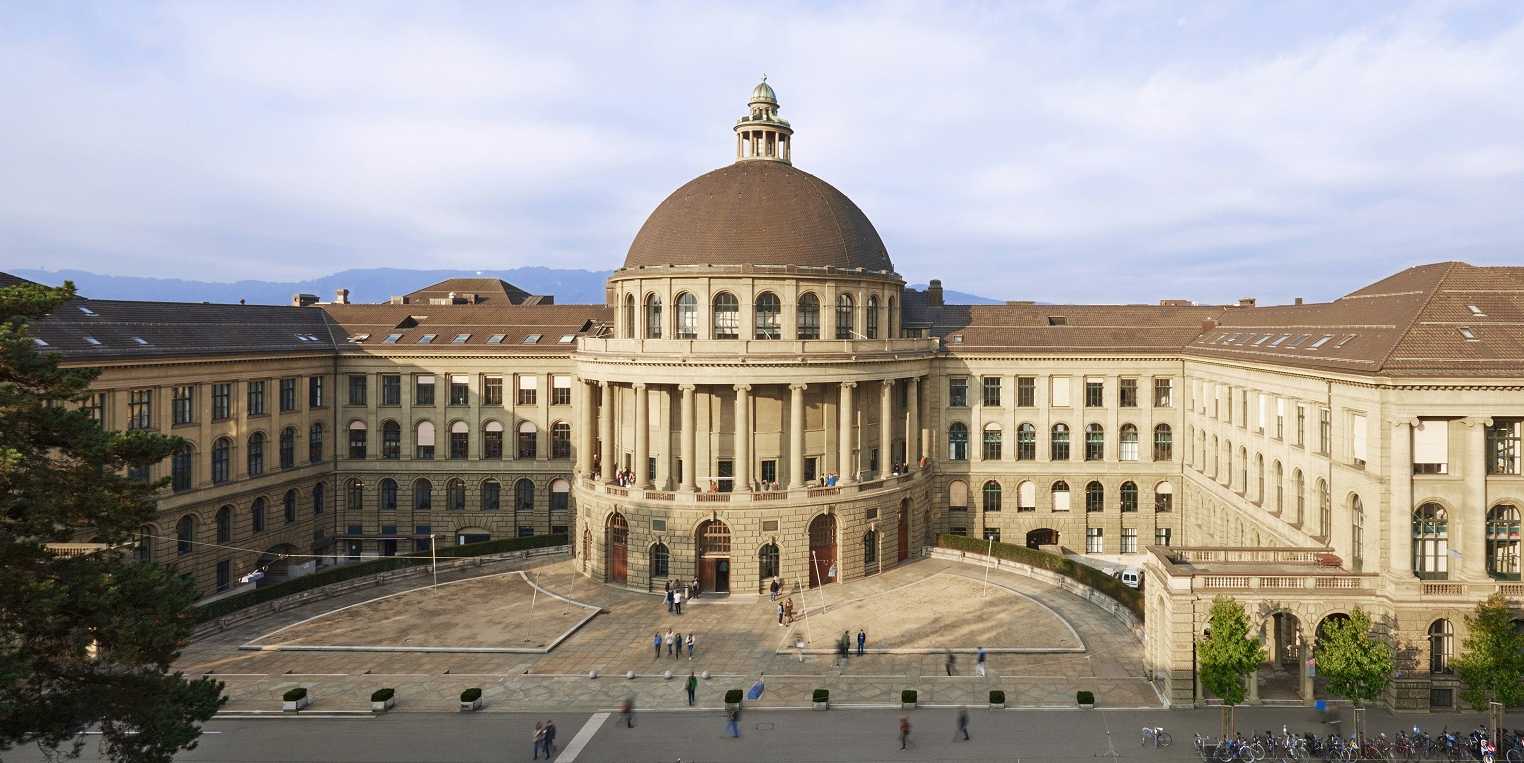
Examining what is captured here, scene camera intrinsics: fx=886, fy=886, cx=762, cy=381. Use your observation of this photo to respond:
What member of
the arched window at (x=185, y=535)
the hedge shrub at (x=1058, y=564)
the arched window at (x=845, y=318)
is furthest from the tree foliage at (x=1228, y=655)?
the arched window at (x=185, y=535)

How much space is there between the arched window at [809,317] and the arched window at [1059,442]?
24.0 m

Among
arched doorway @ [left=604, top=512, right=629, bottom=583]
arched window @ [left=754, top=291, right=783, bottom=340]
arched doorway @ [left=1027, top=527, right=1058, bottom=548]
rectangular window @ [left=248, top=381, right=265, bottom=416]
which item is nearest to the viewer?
arched window @ [left=754, top=291, right=783, bottom=340]

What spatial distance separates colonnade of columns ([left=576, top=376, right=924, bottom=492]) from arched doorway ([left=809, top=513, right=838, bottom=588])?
2928 millimetres

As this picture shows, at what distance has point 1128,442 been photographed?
7244 cm

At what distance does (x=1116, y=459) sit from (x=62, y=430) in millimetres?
68227

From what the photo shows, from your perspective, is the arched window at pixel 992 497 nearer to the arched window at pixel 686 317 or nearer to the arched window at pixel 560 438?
the arched window at pixel 686 317

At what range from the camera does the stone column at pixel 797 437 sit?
193 feet

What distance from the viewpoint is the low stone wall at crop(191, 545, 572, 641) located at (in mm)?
51562

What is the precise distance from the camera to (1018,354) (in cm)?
7219

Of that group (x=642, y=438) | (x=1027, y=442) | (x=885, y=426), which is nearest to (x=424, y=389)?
(x=642, y=438)

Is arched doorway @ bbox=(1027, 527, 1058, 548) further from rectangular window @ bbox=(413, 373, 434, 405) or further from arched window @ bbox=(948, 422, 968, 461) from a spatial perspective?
rectangular window @ bbox=(413, 373, 434, 405)

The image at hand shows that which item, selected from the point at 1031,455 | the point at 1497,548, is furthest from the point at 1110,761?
the point at 1031,455

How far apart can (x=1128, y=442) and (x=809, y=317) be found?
98.8 ft

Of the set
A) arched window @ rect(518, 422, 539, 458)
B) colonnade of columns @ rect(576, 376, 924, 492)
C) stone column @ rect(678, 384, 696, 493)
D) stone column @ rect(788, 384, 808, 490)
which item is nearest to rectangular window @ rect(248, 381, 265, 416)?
arched window @ rect(518, 422, 539, 458)
